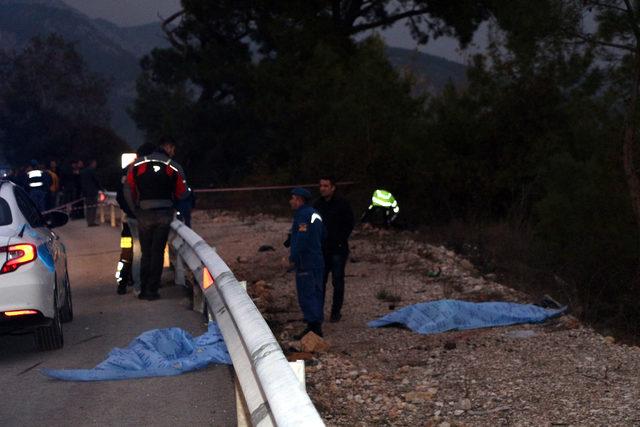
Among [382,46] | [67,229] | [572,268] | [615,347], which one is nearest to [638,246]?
[572,268]

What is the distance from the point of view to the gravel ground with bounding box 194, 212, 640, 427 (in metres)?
7.99

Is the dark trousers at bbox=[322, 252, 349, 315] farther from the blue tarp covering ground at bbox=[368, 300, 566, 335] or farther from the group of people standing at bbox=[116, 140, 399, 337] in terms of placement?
the blue tarp covering ground at bbox=[368, 300, 566, 335]

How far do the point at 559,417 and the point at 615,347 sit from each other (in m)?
2.86

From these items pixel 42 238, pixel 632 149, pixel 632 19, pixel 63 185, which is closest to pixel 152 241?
pixel 42 238

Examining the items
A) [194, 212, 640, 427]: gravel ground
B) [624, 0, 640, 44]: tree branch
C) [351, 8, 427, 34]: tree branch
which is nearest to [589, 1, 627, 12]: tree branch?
[624, 0, 640, 44]: tree branch

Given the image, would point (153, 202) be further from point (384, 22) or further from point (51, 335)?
point (384, 22)

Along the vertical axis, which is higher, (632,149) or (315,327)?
(632,149)

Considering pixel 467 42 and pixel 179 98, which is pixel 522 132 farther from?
pixel 179 98

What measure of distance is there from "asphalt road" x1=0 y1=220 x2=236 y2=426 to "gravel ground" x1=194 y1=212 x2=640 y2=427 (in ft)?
2.92

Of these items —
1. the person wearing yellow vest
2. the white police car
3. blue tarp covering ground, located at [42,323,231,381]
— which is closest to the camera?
blue tarp covering ground, located at [42,323,231,381]

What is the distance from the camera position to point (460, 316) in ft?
40.8

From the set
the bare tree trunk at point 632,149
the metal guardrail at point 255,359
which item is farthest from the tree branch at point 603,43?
the metal guardrail at point 255,359

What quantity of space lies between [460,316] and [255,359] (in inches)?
282

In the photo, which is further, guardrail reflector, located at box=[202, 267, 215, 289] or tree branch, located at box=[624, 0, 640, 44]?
tree branch, located at box=[624, 0, 640, 44]
